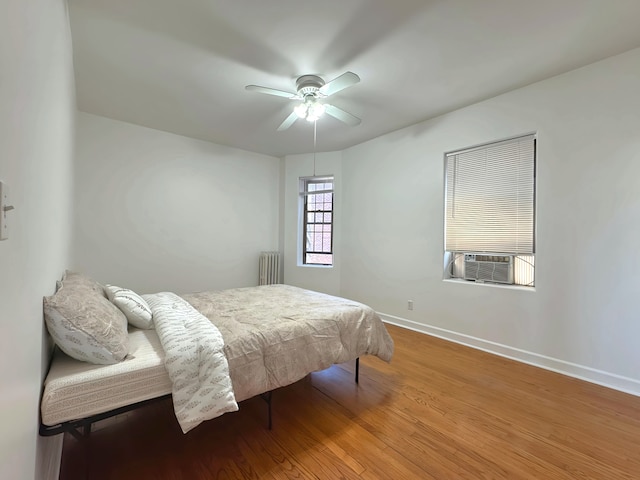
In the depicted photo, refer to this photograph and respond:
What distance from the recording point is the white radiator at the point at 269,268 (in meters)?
4.92

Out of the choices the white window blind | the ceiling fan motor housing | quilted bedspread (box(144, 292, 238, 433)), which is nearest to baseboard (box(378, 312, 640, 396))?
the white window blind

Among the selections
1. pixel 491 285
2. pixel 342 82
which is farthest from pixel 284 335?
pixel 491 285

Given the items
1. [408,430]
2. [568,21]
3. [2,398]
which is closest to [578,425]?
[408,430]

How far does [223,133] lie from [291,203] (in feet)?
5.33

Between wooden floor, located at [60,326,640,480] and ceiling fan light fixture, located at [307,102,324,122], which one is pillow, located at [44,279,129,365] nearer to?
wooden floor, located at [60,326,640,480]

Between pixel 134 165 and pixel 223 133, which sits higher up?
pixel 223 133

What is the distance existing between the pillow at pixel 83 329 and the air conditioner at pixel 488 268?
341cm

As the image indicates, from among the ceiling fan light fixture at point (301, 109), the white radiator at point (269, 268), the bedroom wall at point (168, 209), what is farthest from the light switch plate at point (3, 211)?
the white radiator at point (269, 268)

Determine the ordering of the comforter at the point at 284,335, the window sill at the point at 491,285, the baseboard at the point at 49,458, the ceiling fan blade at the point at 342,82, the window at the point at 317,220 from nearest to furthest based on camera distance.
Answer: the baseboard at the point at 49,458 → the comforter at the point at 284,335 → the ceiling fan blade at the point at 342,82 → the window sill at the point at 491,285 → the window at the point at 317,220

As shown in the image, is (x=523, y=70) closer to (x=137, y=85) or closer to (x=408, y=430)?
(x=408, y=430)

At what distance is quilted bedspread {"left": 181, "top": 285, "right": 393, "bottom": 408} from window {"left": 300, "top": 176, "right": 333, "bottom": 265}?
2.31 meters

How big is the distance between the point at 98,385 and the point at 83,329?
0.27 meters

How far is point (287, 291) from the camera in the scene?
123 inches

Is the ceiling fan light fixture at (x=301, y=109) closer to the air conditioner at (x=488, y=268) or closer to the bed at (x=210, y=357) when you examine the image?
the bed at (x=210, y=357)
